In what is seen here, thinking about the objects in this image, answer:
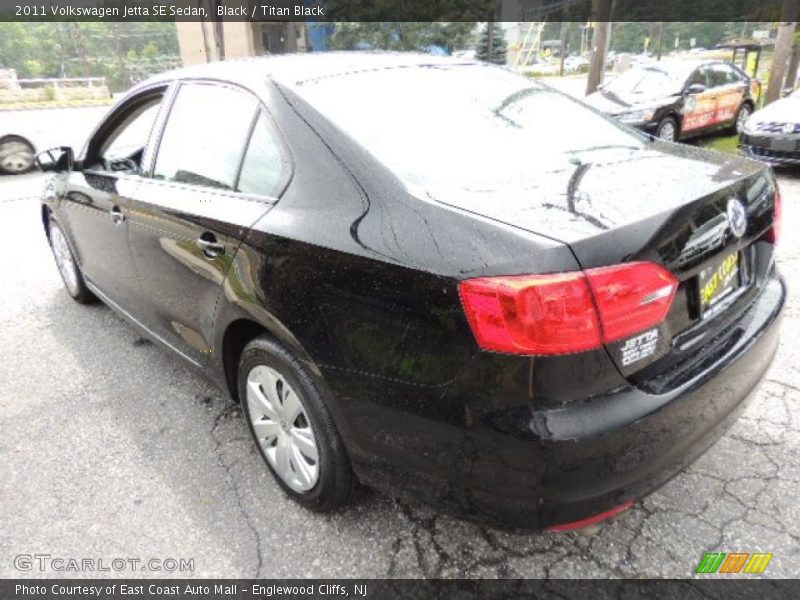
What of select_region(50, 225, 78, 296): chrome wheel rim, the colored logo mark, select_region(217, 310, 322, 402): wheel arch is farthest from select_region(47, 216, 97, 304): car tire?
the colored logo mark

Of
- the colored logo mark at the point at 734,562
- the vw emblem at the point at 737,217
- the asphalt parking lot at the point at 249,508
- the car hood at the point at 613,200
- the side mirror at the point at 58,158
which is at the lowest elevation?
the asphalt parking lot at the point at 249,508

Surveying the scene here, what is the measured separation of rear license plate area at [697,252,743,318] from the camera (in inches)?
70.4

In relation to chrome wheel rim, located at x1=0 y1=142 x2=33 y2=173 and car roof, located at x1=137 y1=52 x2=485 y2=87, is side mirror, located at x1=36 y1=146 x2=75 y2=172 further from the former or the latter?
chrome wheel rim, located at x1=0 y1=142 x2=33 y2=173

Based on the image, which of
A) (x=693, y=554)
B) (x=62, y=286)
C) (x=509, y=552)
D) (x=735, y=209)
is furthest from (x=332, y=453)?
(x=62, y=286)

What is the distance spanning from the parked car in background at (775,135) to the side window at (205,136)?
7.51 m

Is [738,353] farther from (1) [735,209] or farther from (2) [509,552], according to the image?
(2) [509,552]

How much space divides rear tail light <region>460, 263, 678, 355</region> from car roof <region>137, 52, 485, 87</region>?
120 cm

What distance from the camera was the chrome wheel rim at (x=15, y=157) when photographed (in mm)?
10148

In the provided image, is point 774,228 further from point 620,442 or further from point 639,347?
point 620,442

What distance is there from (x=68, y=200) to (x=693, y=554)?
12.2ft

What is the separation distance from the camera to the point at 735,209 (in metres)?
1.84

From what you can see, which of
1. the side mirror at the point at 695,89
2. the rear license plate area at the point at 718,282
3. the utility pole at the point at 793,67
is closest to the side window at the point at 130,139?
the rear license plate area at the point at 718,282

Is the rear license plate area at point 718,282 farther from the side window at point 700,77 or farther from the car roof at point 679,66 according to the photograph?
the car roof at point 679,66

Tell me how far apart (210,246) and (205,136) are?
537 millimetres
